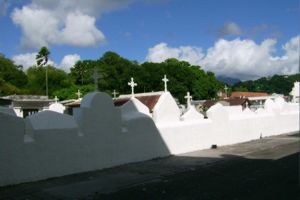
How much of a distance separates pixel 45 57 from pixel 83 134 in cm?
7604

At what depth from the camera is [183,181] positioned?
11781 millimetres

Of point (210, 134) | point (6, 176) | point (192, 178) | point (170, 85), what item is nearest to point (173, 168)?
point (192, 178)

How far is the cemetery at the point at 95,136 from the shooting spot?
460 inches

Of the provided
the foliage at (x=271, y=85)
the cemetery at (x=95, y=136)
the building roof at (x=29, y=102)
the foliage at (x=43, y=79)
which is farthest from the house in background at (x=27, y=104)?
the foliage at (x=271, y=85)

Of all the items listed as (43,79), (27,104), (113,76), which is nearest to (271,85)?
(113,76)

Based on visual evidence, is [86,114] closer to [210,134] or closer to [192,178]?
[192,178]

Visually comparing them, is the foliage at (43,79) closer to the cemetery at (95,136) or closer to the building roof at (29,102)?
the building roof at (29,102)

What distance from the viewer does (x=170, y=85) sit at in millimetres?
83125

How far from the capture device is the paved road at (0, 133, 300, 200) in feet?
33.0

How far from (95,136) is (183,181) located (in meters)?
3.54

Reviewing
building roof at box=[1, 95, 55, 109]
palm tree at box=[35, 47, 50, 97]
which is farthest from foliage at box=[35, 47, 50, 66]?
building roof at box=[1, 95, 55, 109]

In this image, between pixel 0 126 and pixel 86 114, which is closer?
pixel 0 126

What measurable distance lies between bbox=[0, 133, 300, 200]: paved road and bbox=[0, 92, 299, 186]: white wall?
0.43 meters

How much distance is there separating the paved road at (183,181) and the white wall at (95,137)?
43 cm
